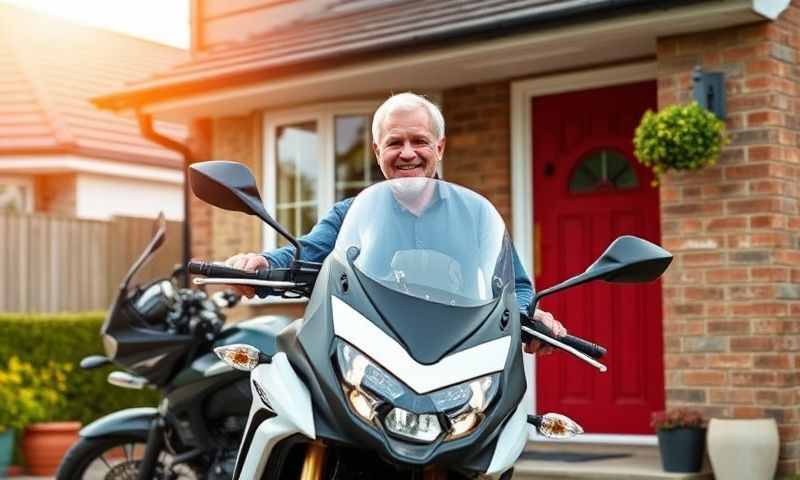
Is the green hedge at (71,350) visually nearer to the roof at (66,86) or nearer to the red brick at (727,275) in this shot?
the roof at (66,86)

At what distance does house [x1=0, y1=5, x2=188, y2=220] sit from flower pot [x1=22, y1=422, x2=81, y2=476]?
6.19m

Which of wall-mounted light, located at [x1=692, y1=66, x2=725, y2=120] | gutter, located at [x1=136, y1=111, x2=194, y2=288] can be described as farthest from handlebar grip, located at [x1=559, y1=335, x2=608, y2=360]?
gutter, located at [x1=136, y1=111, x2=194, y2=288]

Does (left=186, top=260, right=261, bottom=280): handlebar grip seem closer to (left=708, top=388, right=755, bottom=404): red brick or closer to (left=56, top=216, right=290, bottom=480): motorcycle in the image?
(left=56, top=216, right=290, bottom=480): motorcycle

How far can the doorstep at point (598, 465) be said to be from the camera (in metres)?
7.48

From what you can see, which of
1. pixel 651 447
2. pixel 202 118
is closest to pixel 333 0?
pixel 202 118

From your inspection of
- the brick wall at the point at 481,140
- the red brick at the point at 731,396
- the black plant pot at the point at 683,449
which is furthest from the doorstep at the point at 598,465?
the brick wall at the point at 481,140

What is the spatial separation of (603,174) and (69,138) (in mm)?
9059

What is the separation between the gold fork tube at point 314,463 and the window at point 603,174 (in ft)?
20.9

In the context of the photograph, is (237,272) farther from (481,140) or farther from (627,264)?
(481,140)

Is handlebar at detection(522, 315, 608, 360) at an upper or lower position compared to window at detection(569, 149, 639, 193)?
lower

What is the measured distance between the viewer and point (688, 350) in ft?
25.6

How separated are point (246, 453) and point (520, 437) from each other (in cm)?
72

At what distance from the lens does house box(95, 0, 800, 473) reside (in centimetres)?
762

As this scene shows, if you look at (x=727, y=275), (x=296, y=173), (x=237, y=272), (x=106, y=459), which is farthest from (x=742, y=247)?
(x=237, y=272)
